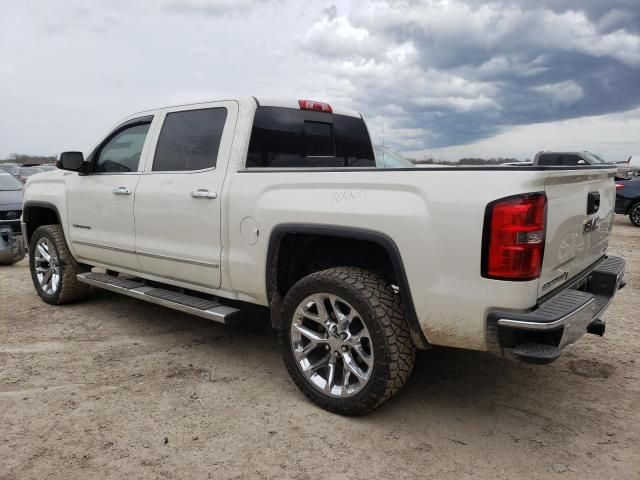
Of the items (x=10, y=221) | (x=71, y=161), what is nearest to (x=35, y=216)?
(x=71, y=161)

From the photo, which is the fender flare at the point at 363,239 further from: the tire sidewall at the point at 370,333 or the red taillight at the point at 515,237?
the red taillight at the point at 515,237

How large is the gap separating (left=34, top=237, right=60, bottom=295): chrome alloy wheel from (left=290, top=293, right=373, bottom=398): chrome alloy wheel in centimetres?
335

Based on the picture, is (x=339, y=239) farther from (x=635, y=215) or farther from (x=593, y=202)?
(x=635, y=215)

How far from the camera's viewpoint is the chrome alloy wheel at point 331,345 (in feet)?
9.53

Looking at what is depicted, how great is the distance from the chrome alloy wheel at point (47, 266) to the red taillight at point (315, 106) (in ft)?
10.1

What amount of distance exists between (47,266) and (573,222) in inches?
207

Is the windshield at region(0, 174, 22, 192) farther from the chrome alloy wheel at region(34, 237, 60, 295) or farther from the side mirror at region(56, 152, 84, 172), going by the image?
the side mirror at region(56, 152, 84, 172)

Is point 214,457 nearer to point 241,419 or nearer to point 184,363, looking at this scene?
point 241,419

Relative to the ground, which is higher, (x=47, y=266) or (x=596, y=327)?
(x=596, y=327)

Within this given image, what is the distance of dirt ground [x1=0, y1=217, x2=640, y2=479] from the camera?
2.53 meters

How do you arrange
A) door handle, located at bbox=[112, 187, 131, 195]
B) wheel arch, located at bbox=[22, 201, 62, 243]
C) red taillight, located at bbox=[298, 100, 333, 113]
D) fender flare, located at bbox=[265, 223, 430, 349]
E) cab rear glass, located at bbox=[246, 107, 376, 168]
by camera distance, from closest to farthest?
fender flare, located at bbox=[265, 223, 430, 349] → cab rear glass, located at bbox=[246, 107, 376, 168] → red taillight, located at bbox=[298, 100, 333, 113] → door handle, located at bbox=[112, 187, 131, 195] → wheel arch, located at bbox=[22, 201, 62, 243]

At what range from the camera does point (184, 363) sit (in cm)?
380

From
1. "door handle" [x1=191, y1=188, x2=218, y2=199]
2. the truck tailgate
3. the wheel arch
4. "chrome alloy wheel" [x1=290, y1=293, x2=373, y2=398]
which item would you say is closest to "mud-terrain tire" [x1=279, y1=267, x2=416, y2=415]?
"chrome alloy wheel" [x1=290, y1=293, x2=373, y2=398]

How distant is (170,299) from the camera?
388cm
